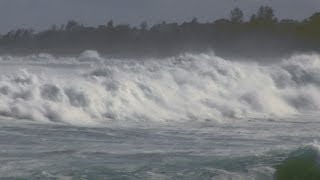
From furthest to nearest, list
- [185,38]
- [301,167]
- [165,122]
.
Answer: [185,38] < [165,122] < [301,167]

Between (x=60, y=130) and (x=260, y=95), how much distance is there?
1260cm

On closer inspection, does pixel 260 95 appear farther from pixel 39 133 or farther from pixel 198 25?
pixel 198 25

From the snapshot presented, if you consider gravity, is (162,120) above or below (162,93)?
below

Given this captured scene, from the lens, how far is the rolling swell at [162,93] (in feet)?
70.1

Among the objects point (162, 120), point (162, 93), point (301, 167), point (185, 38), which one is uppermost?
point (185, 38)

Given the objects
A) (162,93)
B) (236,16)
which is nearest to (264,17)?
(236,16)

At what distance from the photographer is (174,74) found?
2933 centimetres

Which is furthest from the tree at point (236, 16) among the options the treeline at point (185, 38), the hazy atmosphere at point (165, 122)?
the hazy atmosphere at point (165, 122)

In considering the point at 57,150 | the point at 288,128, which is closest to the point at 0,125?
the point at 57,150

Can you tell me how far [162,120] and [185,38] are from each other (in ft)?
268

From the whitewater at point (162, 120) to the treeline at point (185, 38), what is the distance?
51.1 metres

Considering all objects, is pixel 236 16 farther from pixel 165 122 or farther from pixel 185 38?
pixel 165 122

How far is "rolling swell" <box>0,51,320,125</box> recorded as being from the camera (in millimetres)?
21359

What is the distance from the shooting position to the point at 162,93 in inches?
1019
